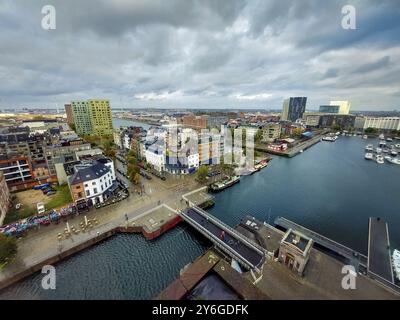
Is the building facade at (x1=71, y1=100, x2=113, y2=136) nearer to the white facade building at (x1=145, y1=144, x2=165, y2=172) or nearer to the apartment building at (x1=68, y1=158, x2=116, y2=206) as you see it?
the white facade building at (x1=145, y1=144, x2=165, y2=172)

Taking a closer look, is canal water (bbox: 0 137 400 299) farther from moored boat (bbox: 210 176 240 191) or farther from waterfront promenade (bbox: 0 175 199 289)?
moored boat (bbox: 210 176 240 191)

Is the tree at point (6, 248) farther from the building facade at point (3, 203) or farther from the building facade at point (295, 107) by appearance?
the building facade at point (295, 107)

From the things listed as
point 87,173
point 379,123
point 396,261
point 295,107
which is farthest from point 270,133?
point 295,107

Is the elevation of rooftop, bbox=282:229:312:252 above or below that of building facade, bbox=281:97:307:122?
below

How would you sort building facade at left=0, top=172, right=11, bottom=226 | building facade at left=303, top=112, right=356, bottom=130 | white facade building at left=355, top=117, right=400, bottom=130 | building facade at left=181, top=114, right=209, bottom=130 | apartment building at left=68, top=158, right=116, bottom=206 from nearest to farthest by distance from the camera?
building facade at left=0, top=172, right=11, bottom=226, apartment building at left=68, top=158, right=116, bottom=206, white facade building at left=355, top=117, right=400, bottom=130, building facade at left=181, top=114, right=209, bottom=130, building facade at left=303, top=112, right=356, bottom=130

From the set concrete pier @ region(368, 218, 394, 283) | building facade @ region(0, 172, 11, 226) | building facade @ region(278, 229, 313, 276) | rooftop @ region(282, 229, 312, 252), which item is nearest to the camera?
building facade @ region(278, 229, 313, 276)

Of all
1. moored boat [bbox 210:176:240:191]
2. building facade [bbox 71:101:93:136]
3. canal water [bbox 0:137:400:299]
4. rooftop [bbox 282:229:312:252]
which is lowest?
canal water [bbox 0:137:400:299]

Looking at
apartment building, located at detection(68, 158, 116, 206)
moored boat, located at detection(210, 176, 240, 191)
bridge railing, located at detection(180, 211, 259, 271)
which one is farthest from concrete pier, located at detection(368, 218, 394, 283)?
apartment building, located at detection(68, 158, 116, 206)

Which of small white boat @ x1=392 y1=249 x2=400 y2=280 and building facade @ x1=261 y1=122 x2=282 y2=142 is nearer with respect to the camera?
small white boat @ x1=392 y1=249 x2=400 y2=280
